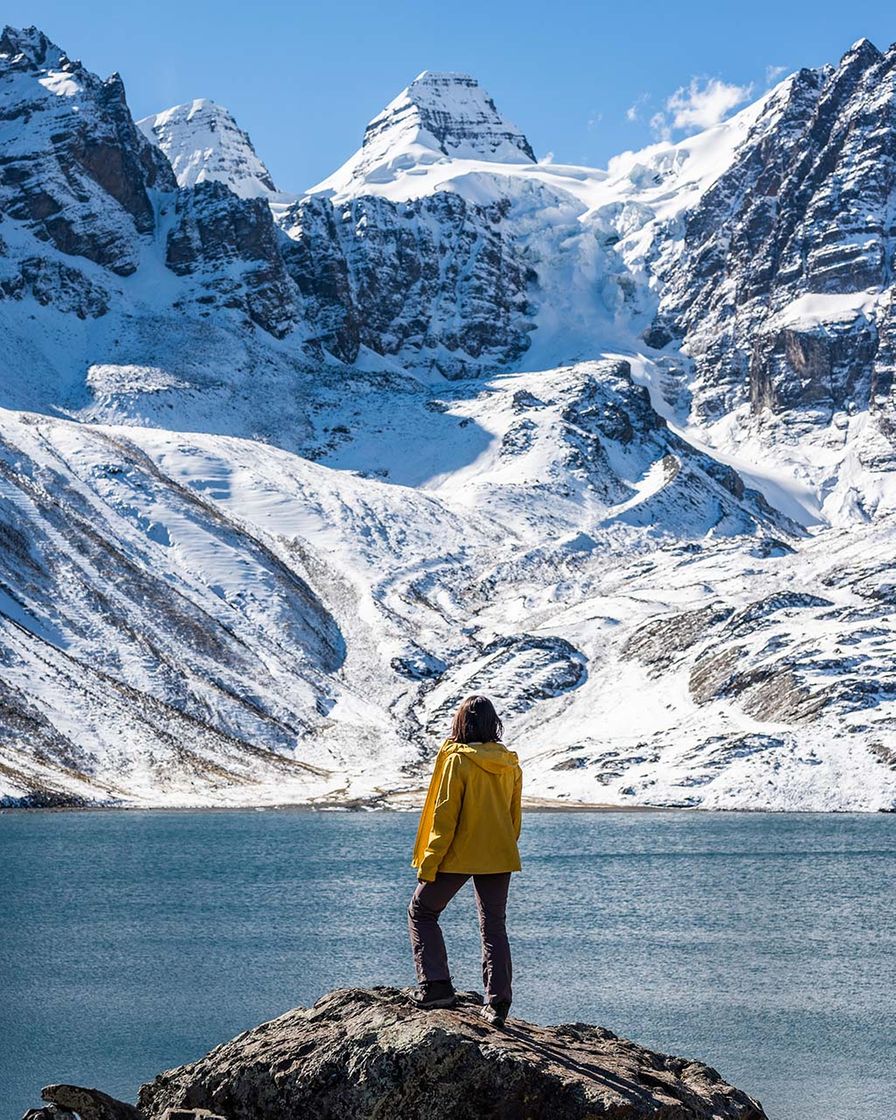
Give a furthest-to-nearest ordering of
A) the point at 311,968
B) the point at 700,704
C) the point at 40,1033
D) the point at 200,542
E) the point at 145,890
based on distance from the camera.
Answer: the point at 200,542 < the point at 700,704 < the point at 145,890 < the point at 311,968 < the point at 40,1033

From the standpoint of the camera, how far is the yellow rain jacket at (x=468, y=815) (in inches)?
714

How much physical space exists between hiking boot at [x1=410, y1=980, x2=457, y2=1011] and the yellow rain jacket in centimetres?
130

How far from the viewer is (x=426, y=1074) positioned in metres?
17.3

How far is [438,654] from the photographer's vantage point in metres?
176

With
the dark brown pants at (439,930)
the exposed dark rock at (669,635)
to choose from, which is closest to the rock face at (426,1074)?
the dark brown pants at (439,930)

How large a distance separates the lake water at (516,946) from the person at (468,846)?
441 inches

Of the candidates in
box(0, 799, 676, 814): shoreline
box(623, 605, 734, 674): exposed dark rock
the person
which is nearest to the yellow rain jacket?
the person

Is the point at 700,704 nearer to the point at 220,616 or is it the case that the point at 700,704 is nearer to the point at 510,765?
the point at 220,616

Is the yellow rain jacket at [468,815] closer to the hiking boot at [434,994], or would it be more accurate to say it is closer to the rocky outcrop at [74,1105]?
the hiking boot at [434,994]

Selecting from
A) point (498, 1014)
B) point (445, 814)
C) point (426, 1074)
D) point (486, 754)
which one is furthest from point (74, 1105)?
point (486, 754)

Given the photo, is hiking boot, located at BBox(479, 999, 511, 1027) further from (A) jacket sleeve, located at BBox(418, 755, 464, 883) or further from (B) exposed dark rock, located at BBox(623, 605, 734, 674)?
(B) exposed dark rock, located at BBox(623, 605, 734, 674)

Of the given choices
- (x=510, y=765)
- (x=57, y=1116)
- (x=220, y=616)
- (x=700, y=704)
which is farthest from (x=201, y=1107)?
(x=220, y=616)

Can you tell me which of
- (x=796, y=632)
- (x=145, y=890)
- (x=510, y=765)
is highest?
(x=796, y=632)

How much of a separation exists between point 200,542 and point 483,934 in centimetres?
16659
